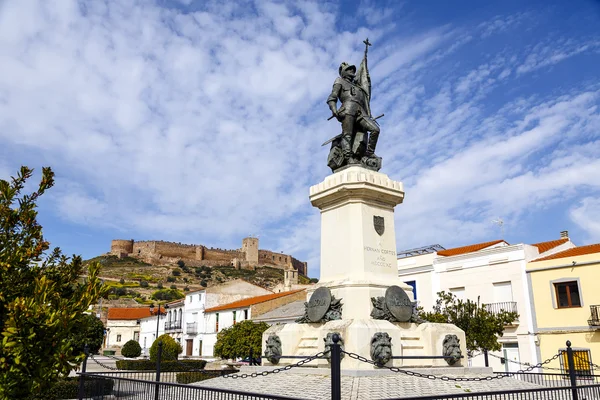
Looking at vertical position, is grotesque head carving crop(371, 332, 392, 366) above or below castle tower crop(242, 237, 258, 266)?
below

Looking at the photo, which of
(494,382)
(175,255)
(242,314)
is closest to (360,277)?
(494,382)

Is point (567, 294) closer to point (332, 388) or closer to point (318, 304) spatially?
point (318, 304)

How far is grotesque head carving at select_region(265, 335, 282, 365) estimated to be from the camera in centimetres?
941

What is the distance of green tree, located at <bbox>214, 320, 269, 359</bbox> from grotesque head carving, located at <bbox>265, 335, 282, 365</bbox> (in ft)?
57.0

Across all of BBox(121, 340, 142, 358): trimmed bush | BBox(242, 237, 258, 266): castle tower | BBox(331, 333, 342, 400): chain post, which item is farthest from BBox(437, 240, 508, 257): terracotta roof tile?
BBox(242, 237, 258, 266): castle tower

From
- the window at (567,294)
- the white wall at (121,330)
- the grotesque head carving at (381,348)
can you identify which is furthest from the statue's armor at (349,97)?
the white wall at (121,330)

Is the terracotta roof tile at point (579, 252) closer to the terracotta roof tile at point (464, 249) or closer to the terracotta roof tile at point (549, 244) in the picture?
the terracotta roof tile at point (549, 244)

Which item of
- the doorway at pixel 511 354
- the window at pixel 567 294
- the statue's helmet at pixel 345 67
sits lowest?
the doorway at pixel 511 354

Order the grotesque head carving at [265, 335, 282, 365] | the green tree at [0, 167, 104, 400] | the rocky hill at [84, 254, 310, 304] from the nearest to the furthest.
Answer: the green tree at [0, 167, 104, 400]
the grotesque head carving at [265, 335, 282, 365]
the rocky hill at [84, 254, 310, 304]

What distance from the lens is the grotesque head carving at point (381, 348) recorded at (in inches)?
310

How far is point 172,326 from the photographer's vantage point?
Answer: 54656mm

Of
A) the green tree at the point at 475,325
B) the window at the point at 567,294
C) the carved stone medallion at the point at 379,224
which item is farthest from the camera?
the window at the point at 567,294

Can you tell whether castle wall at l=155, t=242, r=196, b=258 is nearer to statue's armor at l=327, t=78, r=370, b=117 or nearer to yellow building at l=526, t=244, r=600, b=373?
yellow building at l=526, t=244, r=600, b=373

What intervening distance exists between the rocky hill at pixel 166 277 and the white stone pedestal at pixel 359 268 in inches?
3399
